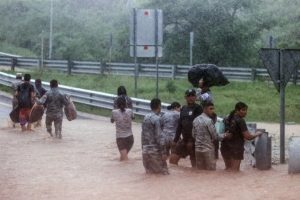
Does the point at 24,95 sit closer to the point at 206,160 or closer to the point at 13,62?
the point at 206,160

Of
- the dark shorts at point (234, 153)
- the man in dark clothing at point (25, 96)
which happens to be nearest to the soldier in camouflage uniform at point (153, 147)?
the dark shorts at point (234, 153)

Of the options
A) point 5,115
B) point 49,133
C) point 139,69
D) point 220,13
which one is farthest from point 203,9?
point 49,133

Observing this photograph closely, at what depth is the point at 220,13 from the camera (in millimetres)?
37469

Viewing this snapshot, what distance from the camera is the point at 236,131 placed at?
1256 centimetres

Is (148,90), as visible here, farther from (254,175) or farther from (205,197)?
(205,197)

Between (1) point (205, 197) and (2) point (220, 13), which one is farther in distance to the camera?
(2) point (220, 13)

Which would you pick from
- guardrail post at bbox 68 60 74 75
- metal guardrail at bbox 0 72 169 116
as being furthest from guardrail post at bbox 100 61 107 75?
metal guardrail at bbox 0 72 169 116

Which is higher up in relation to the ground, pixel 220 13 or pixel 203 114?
pixel 220 13

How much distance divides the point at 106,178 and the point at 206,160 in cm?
188

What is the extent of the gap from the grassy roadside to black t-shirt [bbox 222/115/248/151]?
1235 centimetres

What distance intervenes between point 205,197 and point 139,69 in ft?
79.1

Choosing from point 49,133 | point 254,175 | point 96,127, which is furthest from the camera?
point 96,127

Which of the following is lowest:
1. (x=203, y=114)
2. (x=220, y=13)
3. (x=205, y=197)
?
(x=205, y=197)

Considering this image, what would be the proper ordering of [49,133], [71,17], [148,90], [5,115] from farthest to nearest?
[71,17], [148,90], [5,115], [49,133]
